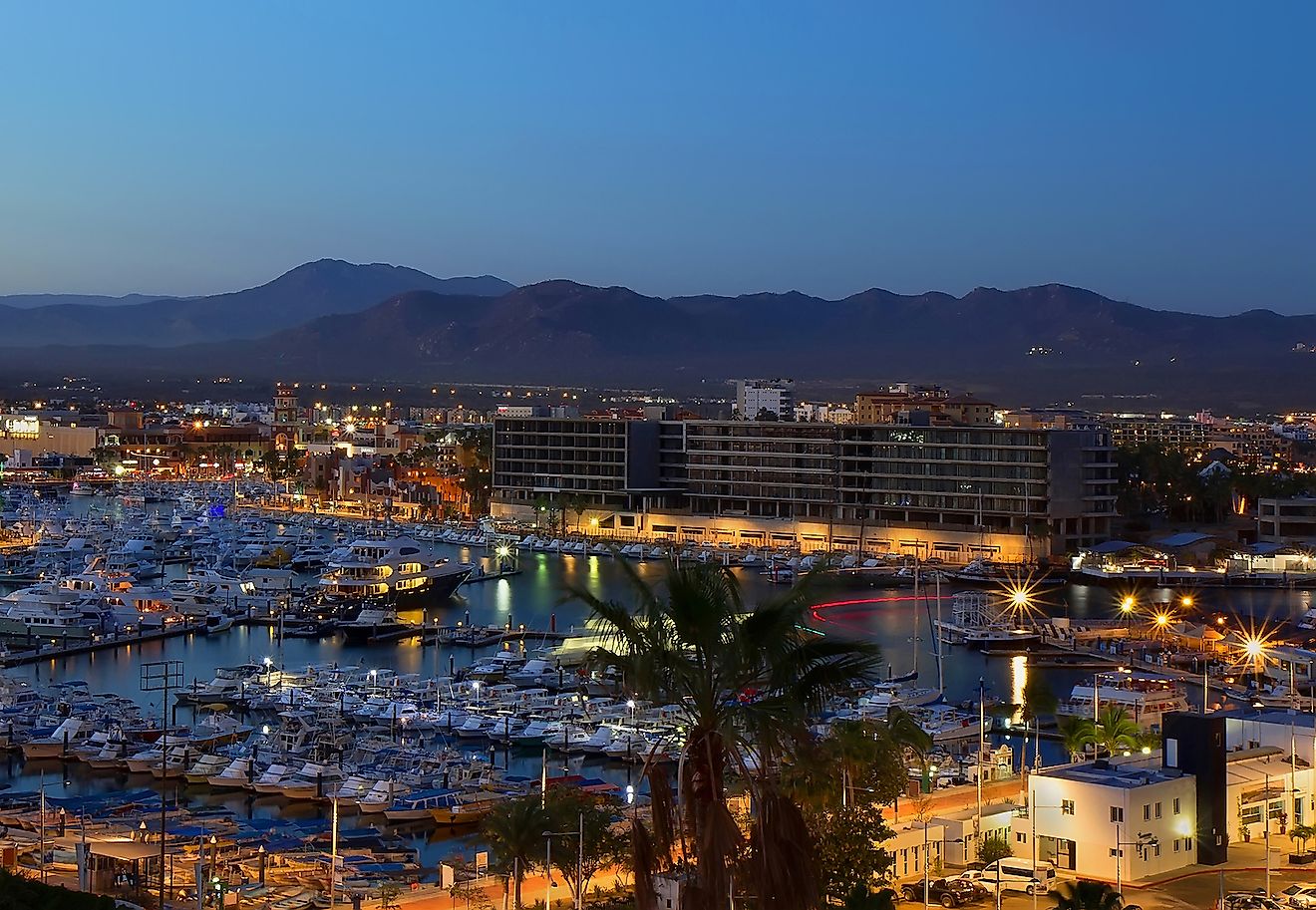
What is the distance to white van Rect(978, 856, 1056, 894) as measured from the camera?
40.5 feet

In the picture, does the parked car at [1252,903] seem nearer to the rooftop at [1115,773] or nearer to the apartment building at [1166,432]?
the rooftop at [1115,773]

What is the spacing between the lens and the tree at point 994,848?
1338 cm

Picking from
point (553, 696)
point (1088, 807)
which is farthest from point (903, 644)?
point (1088, 807)

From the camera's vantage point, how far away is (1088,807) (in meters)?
12.7

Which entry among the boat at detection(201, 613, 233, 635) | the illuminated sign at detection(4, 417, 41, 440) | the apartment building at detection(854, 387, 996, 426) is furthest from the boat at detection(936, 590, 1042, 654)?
the illuminated sign at detection(4, 417, 41, 440)

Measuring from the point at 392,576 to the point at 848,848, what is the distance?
29.6 meters

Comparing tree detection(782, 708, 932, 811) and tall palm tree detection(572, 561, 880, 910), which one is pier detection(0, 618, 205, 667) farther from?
tall palm tree detection(572, 561, 880, 910)

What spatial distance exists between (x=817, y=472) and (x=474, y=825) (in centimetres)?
3587

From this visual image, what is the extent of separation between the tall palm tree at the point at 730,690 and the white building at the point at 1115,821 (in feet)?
19.8

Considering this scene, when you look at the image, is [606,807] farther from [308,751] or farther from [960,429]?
[960,429]

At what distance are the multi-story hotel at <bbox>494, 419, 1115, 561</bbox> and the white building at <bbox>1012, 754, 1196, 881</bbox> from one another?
35.0m

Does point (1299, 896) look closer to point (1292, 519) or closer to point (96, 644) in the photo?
point (96, 644)

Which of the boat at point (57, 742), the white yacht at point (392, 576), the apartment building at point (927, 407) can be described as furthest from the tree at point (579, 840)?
the apartment building at point (927, 407)

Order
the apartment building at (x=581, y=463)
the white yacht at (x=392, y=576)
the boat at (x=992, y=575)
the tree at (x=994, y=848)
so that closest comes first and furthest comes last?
1. the tree at (x=994, y=848)
2. the white yacht at (x=392, y=576)
3. the boat at (x=992, y=575)
4. the apartment building at (x=581, y=463)
